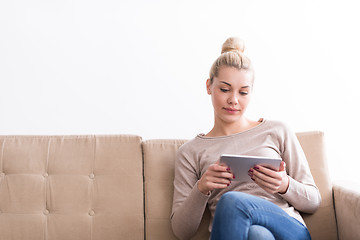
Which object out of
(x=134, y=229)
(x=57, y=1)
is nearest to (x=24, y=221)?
(x=134, y=229)

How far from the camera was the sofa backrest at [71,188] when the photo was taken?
181cm

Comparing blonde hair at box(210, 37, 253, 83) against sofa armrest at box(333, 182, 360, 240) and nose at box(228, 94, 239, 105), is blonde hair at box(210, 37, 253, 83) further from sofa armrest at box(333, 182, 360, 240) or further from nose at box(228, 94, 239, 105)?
sofa armrest at box(333, 182, 360, 240)

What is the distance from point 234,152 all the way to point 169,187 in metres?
0.37

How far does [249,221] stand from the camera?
129 cm

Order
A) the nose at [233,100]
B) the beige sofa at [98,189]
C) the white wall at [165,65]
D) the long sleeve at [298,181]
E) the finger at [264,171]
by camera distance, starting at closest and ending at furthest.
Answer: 1. the finger at [264,171]
2. the long sleeve at [298,181]
3. the nose at [233,100]
4. the beige sofa at [98,189]
5. the white wall at [165,65]

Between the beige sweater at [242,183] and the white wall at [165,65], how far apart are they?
1.80ft

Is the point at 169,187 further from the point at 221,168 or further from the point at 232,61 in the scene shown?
the point at 232,61

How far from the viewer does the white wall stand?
2.30m

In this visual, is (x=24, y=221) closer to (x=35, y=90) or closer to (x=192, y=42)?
(x=35, y=90)

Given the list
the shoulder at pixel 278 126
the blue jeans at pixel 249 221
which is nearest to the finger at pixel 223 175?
the blue jeans at pixel 249 221

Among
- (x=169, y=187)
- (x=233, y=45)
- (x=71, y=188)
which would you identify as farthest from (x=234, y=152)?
(x=71, y=188)

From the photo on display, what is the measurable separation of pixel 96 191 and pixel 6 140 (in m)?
0.51

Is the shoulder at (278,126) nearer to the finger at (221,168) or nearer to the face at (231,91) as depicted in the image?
the face at (231,91)

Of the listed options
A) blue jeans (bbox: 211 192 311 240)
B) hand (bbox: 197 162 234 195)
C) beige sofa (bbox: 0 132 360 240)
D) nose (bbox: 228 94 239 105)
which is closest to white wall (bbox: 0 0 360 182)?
beige sofa (bbox: 0 132 360 240)
